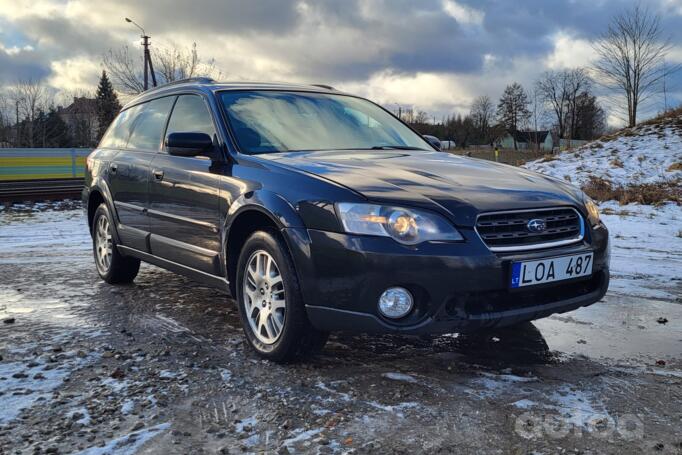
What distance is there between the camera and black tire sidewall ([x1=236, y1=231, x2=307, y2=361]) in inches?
129

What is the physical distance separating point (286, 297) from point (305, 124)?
151 centimetres

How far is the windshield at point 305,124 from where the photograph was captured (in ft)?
13.4

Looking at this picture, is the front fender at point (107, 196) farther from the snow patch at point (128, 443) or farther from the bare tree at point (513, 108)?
the bare tree at point (513, 108)

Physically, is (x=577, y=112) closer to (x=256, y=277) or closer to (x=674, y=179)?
(x=674, y=179)

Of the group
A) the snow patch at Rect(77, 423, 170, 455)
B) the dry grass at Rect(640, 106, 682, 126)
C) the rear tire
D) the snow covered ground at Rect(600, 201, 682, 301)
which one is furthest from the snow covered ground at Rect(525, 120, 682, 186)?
the snow patch at Rect(77, 423, 170, 455)

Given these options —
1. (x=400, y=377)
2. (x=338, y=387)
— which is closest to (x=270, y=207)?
(x=338, y=387)

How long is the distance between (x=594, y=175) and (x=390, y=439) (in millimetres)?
15759

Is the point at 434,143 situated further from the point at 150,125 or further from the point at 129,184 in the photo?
the point at 129,184

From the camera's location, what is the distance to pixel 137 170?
495cm

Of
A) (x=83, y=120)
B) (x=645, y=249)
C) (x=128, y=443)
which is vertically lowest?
(x=128, y=443)

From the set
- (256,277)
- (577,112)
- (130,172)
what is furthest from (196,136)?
(577,112)

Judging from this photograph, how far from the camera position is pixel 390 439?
2.57 m

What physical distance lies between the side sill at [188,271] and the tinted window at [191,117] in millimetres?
953

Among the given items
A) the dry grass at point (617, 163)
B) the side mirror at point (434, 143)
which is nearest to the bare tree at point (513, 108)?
the dry grass at point (617, 163)
